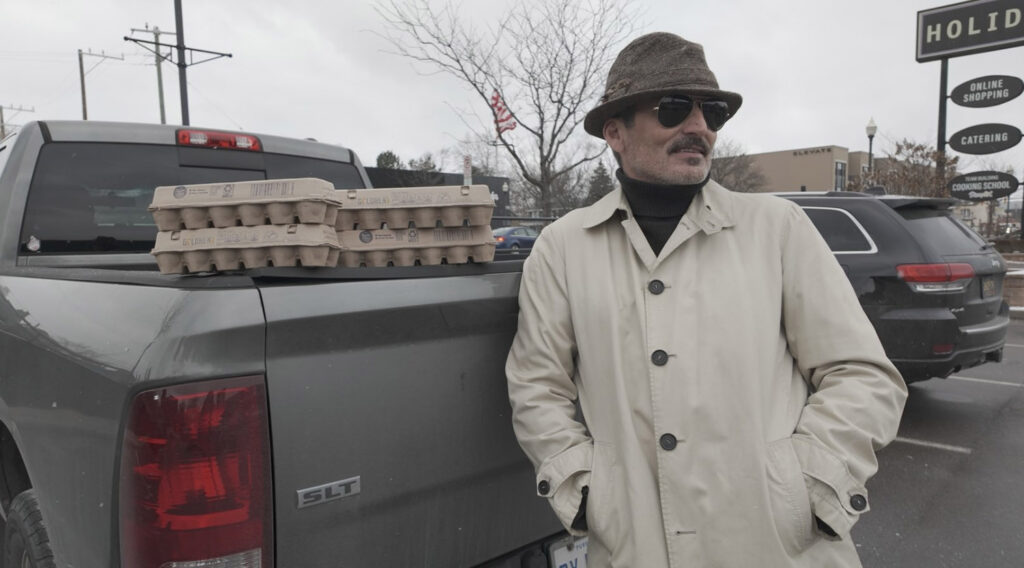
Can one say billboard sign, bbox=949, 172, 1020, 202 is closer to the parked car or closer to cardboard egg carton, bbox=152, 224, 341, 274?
the parked car

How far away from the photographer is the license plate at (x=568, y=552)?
1855 mm

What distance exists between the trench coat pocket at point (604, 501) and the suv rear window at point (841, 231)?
4553mm

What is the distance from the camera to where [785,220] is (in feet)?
5.65

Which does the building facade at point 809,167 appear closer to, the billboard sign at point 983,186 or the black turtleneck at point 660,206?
the billboard sign at point 983,186

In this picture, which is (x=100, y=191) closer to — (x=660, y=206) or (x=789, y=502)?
(x=660, y=206)

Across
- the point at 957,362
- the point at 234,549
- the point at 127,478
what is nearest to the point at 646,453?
the point at 234,549

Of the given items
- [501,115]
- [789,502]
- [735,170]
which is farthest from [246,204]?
[735,170]

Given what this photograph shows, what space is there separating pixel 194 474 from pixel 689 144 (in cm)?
151

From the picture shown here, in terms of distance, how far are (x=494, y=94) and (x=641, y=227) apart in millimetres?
9330

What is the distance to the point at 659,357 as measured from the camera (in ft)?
5.17

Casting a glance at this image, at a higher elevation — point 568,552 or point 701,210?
point 701,210

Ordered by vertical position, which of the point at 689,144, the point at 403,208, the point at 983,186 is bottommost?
the point at 403,208

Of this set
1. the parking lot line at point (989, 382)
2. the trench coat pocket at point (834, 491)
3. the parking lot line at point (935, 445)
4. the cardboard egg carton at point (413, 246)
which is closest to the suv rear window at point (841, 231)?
the parking lot line at point (935, 445)

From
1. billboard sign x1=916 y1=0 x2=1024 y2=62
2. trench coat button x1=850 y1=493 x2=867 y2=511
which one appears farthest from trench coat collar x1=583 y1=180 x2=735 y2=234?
billboard sign x1=916 y1=0 x2=1024 y2=62
